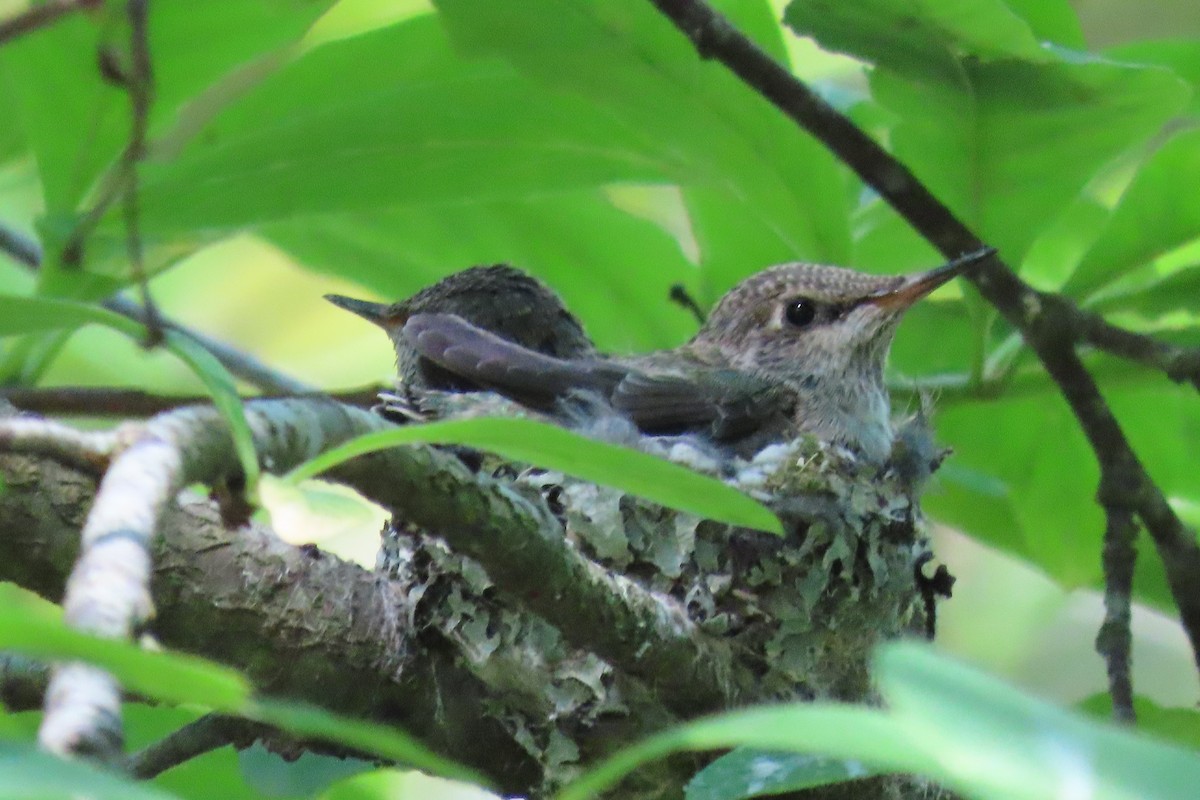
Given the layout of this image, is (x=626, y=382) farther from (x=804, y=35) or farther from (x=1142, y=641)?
(x=1142, y=641)

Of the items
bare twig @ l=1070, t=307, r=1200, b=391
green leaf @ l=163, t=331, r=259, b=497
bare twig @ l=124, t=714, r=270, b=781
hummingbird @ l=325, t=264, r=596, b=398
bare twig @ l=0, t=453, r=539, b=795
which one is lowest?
green leaf @ l=163, t=331, r=259, b=497

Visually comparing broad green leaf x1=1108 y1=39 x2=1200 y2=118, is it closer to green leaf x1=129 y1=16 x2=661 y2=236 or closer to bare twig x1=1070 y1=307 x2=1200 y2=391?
bare twig x1=1070 y1=307 x2=1200 y2=391

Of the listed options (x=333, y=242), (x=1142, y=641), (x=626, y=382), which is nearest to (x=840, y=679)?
(x=626, y=382)

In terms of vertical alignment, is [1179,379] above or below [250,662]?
above

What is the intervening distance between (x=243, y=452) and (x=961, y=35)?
4.68ft

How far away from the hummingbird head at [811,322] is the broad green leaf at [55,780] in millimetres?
2068

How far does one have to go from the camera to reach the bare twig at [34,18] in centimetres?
95

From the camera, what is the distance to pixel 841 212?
2.38 m

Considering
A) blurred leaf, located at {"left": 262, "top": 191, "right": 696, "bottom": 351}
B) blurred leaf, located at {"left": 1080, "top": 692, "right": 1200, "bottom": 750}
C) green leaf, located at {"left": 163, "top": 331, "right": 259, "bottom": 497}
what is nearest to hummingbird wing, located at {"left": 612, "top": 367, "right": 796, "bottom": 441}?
blurred leaf, located at {"left": 262, "top": 191, "right": 696, "bottom": 351}

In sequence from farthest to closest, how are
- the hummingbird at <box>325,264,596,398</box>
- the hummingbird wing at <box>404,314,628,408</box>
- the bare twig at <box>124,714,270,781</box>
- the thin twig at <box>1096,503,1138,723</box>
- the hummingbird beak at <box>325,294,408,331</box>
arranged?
the hummingbird beak at <box>325,294,408,331</box> → the hummingbird at <box>325,264,596,398</box> → the hummingbird wing at <box>404,314,628,408</box> → the thin twig at <box>1096,503,1138,723</box> → the bare twig at <box>124,714,270,781</box>

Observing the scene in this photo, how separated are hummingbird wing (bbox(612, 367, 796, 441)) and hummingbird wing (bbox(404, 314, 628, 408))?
5 cm

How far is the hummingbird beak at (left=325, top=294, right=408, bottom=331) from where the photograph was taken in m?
2.83

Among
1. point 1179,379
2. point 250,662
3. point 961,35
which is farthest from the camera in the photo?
point 1179,379

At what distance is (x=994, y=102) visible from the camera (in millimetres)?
2084
